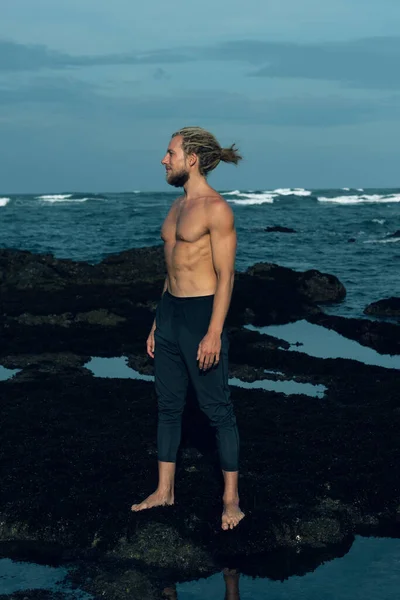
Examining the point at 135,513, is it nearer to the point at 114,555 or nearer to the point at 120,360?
the point at 114,555

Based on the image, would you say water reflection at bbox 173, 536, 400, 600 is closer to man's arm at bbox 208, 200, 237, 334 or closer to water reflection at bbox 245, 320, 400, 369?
man's arm at bbox 208, 200, 237, 334

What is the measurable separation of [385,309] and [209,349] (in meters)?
11.3

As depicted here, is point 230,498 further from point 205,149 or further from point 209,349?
point 205,149

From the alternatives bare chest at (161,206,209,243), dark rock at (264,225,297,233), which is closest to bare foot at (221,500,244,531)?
bare chest at (161,206,209,243)

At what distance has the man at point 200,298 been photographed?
517 centimetres

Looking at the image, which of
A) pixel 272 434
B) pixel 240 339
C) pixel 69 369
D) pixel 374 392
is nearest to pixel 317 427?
pixel 272 434

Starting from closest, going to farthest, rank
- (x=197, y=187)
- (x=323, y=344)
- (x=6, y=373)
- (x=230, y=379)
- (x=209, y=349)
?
(x=209, y=349) < (x=197, y=187) < (x=230, y=379) < (x=6, y=373) < (x=323, y=344)

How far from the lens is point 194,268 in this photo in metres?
5.32

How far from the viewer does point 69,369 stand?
969 centimetres

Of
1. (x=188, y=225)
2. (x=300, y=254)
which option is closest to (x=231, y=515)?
(x=188, y=225)

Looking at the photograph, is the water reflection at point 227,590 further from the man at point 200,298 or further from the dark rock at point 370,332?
the dark rock at point 370,332

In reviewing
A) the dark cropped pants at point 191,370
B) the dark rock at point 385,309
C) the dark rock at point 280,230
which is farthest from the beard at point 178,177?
the dark rock at point 280,230

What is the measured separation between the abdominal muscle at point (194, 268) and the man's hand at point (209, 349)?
1.02ft

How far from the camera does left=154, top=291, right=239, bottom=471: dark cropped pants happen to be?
5277 mm
